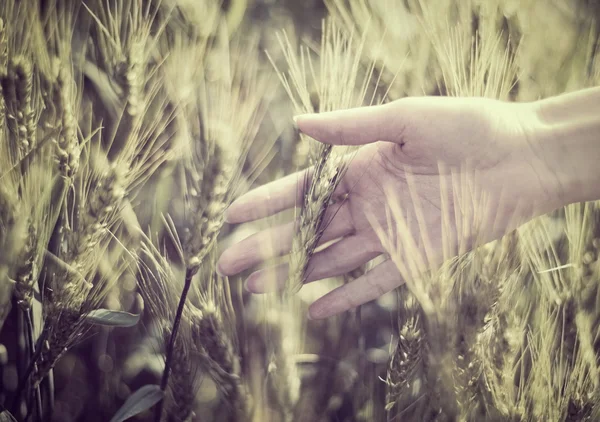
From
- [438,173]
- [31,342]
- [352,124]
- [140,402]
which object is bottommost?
[140,402]

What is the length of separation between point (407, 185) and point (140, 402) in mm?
675

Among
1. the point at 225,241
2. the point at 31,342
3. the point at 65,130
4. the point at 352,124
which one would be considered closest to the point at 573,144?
the point at 352,124

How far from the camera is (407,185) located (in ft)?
2.94

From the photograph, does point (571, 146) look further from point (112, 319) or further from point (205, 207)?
point (112, 319)

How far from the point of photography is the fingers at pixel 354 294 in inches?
33.7

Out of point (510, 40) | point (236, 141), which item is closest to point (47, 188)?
point (236, 141)

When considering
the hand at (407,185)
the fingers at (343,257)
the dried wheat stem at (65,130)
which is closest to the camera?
the dried wheat stem at (65,130)

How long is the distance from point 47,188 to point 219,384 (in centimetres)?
43

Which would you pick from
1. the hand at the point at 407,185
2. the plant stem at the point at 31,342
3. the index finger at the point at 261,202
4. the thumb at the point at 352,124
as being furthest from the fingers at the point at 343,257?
the plant stem at the point at 31,342

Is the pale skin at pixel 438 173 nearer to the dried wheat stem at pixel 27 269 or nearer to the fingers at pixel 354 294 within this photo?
the fingers at pixel 354 294

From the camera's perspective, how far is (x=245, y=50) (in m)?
0.85

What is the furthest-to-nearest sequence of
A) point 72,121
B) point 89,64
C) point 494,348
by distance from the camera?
point 89,64 < point 494,348 < point 72,121

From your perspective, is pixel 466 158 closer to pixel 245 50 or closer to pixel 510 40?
pixel 510 40

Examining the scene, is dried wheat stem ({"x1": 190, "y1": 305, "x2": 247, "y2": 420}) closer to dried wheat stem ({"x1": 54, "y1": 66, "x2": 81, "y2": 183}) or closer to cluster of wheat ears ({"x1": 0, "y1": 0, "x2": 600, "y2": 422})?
cluster of wheat ears ({"x1": 0, "y1": 0, "x2": 600, "y2": 422})
